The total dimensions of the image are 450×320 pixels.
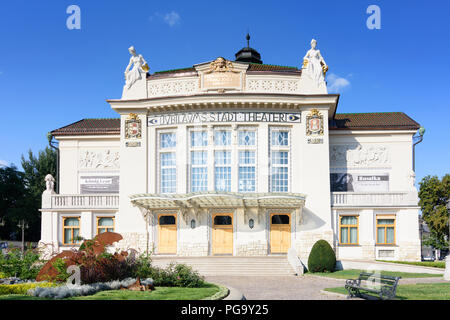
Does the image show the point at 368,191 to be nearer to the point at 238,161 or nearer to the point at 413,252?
the point at 413,252

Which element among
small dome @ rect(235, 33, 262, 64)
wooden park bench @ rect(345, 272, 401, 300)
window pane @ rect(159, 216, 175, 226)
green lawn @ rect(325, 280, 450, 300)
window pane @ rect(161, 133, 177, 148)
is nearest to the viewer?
wooden park bench @ rect(345, 272, 401, 300)

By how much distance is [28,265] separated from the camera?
61.6 ft

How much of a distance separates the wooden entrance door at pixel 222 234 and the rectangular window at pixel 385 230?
9.37 meters

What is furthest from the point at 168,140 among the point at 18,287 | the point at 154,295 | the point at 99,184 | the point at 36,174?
the point at 36,174

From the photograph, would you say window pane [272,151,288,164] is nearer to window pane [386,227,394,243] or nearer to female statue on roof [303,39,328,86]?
female statue on roof [303,39,328,86]

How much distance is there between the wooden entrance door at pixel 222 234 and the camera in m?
30.1

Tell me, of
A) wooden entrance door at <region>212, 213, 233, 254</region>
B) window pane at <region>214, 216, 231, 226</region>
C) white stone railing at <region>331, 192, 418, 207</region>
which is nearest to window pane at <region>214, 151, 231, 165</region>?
wooden entrance door at <region>212, 213, 233, 254</region>

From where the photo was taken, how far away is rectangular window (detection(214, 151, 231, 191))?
30234 mm

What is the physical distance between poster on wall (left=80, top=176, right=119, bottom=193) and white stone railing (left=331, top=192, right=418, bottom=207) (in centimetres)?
1517

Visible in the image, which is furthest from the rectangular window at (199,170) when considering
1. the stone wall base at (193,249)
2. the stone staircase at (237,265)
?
the stone staircase at (237,265)

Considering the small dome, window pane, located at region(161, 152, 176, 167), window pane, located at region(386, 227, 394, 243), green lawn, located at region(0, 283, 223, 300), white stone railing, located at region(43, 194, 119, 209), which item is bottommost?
green lawn, located at region(0, 283, 223, 300)

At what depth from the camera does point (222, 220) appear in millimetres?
30578

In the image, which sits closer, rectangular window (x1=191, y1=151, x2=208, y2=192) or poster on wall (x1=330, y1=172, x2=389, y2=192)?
rectangular window (x1=191, y1=151, x2=208, y2=192)
